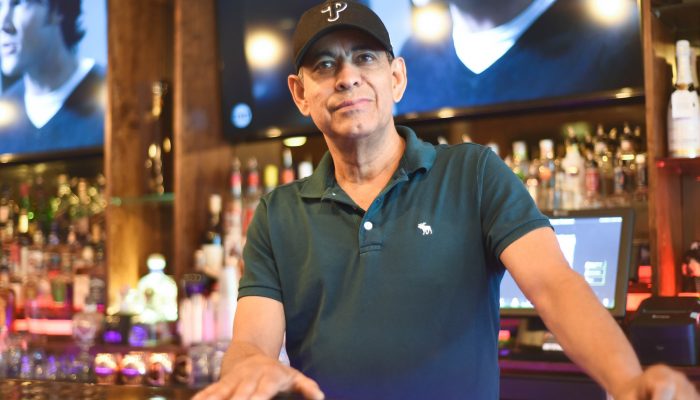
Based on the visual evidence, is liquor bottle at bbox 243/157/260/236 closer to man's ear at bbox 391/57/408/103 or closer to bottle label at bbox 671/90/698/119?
bottle label at bbox 671/90/698/119

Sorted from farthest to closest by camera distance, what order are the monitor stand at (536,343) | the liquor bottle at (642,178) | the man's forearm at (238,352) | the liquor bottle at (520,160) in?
1. the liquor bottle at (520,160)
2. the liquor bottle at (642,178)
3. the monitor stand at (536,343)
4. the man's forearm at (238,352)

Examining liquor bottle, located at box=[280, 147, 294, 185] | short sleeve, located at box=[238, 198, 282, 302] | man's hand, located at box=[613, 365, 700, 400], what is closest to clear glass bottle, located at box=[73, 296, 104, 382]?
liquor bottle, located at box=[280, 147, 294, 185]

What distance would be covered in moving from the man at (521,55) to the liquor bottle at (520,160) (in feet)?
0.55

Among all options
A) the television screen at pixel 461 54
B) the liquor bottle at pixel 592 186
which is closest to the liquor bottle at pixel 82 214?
the television screen at pixel 461 54

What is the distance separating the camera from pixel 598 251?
270cm

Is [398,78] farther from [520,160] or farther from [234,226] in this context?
[234,226]

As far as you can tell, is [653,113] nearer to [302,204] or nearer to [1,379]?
[302,204]

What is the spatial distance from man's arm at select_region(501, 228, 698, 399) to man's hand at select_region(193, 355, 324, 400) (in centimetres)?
32

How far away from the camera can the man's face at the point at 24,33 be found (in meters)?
4.34

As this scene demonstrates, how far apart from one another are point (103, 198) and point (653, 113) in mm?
2834

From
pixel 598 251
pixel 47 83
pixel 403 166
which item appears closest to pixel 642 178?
pixel 598 251

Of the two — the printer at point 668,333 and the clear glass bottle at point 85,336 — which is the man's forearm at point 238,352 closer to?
the printer at point 668,333

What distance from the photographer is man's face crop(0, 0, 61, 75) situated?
14.2 ft

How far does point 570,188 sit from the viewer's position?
3.01 m
